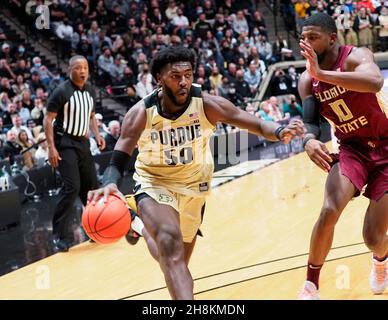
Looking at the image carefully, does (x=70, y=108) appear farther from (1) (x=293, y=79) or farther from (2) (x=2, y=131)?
(1) (x=293, y=79)

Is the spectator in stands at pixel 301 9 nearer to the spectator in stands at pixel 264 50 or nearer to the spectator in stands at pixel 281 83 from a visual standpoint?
the spectator in stands at pixel 264 50

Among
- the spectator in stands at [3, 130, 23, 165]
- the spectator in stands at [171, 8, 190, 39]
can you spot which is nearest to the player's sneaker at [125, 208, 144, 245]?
the spectator in stands at [3, 130, 23, 165]

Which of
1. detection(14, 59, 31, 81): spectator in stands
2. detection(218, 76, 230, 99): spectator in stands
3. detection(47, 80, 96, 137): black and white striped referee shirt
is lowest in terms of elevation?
detection(218, 76, 230, 99): spectator in stands

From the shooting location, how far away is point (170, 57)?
5297 millimetres

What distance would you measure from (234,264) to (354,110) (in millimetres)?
2380

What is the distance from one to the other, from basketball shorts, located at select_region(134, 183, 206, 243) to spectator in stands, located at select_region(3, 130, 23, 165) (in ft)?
24.5

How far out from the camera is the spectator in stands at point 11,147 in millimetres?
12677

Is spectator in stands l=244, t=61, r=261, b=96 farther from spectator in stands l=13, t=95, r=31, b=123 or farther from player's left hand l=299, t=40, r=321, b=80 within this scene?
player's left hand l=299, t=40, r=321, b=80

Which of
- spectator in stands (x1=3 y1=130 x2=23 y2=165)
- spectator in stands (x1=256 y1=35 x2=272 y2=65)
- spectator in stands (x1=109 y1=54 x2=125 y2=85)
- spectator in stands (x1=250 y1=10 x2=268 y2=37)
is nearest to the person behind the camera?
spectator in stands (x1=3 y1=130 x2=23 y2=165)

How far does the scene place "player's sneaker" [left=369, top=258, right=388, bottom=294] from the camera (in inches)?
238

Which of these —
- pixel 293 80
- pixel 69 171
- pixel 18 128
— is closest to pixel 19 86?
pixel 18 128

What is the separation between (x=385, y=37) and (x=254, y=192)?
10.8 meters

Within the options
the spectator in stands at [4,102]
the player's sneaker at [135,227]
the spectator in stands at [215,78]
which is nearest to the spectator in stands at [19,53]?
the spectator in stands at [4,102]
